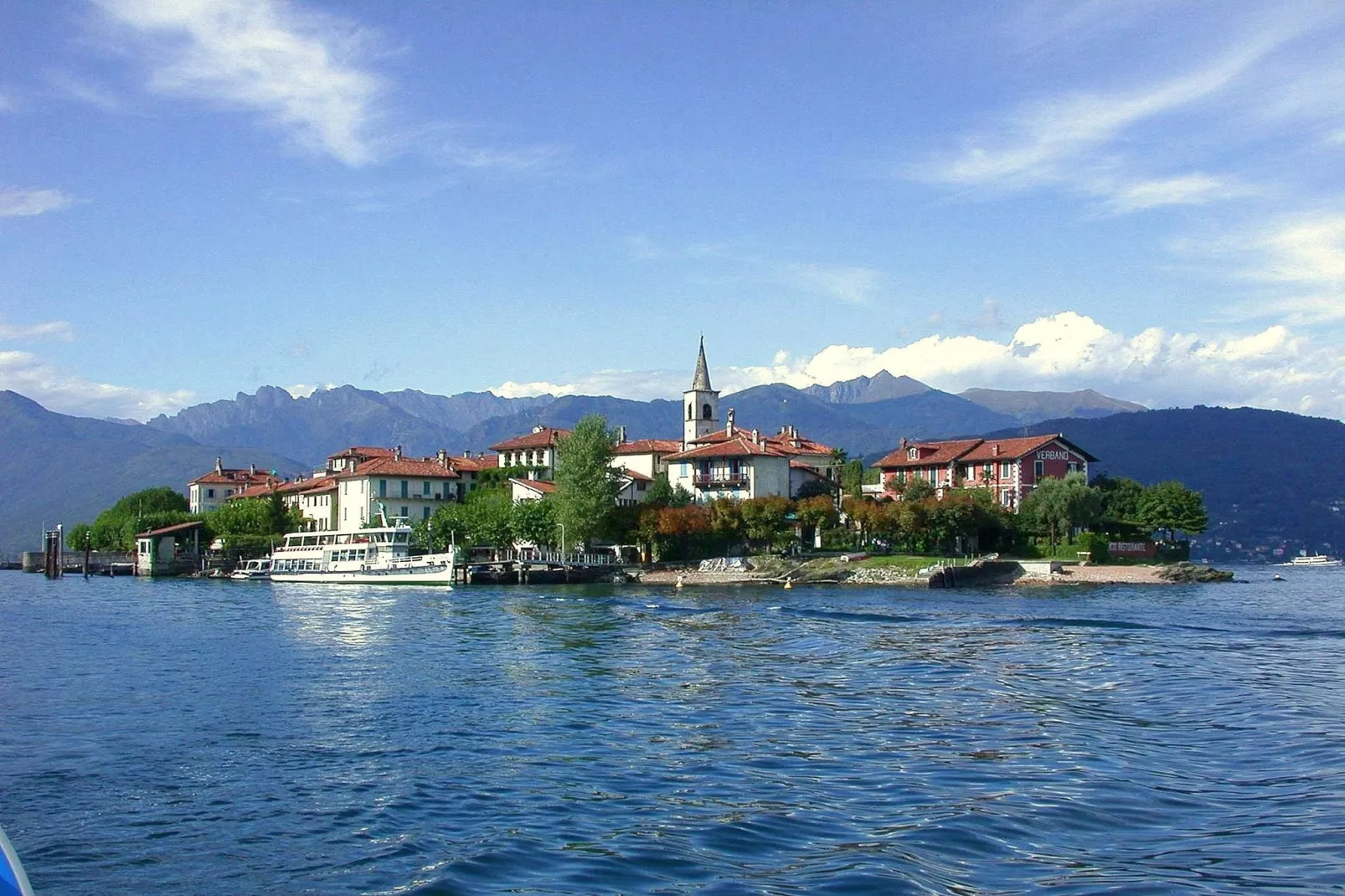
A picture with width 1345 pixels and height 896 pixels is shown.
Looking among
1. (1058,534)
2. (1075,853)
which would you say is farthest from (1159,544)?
(1075,853)

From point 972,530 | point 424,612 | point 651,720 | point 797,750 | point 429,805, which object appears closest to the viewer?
point 429,805

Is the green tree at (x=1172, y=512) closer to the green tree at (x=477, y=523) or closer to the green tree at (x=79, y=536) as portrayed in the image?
the green tree at (x=477, y=523)

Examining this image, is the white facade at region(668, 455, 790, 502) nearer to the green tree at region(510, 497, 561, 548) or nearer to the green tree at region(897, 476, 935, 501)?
the green tree at region(897, 476, 935, 501)

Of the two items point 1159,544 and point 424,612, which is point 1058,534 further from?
point 424,612

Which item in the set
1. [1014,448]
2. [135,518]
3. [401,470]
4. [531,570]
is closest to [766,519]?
[531,570]

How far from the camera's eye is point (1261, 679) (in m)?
29.7

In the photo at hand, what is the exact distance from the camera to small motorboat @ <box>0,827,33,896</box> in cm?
657

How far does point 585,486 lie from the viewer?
92.7m

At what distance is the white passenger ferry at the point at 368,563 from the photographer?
8225 cm

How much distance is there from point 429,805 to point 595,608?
3991cm

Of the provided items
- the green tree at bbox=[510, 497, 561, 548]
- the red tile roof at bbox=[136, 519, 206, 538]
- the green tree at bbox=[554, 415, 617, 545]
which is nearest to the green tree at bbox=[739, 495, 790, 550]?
the green tree at bbox=[554, 415, 617, 545]

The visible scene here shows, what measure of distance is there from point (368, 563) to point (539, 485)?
20.9 m

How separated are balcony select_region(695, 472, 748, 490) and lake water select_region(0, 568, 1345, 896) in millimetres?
60422

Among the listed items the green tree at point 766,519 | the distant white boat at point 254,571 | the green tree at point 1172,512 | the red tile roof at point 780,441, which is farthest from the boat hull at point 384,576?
the green tree at point 1172,512
